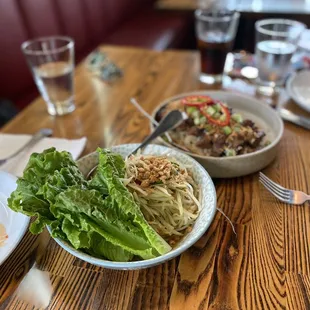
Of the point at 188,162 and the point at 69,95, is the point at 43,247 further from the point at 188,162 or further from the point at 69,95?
the point at 69,95

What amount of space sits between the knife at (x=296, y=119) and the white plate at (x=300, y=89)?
0.05 metres

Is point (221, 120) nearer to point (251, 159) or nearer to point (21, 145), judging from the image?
point (251, 159)

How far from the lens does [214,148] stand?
1.02 metres

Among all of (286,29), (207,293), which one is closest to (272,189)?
(207,293)

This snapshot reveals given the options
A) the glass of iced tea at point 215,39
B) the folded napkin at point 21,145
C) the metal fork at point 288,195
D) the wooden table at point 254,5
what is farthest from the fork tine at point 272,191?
the wooden table at point 254,5

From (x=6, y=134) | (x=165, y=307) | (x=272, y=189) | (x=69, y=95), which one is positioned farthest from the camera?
(x=69, y=95)

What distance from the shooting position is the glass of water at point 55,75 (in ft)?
4.43

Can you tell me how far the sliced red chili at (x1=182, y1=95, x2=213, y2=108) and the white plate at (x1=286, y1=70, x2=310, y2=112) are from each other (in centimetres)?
36

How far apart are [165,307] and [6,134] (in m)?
0.84

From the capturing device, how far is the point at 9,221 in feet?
2.68

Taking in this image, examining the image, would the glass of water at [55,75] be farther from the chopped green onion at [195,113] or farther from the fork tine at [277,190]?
the fork tine at [277,190]

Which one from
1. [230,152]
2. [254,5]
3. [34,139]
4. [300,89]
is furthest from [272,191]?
[254,5]

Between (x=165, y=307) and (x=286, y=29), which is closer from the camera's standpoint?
(x=165, y=307)

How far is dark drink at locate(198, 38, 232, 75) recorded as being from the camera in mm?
1496
